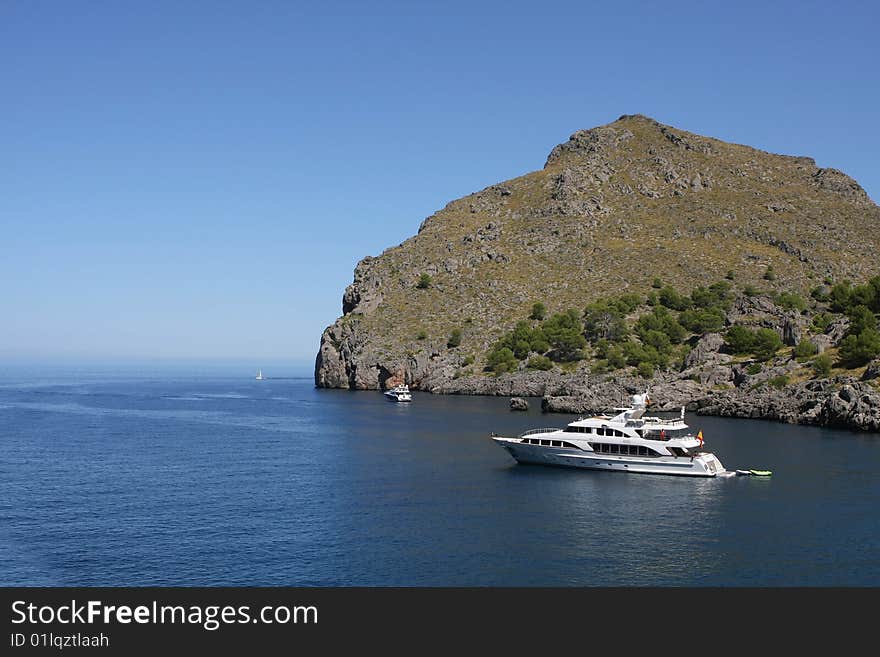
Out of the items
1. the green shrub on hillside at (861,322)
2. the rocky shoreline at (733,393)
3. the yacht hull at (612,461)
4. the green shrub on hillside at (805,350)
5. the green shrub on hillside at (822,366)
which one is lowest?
the yacht hull at (612,461)

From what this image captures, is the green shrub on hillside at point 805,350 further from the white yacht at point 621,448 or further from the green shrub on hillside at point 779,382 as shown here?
the white yacht at point 621,448

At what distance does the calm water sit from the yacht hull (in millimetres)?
1383

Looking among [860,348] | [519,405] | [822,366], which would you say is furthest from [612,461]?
[860,348]

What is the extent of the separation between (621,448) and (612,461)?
72.1 inches

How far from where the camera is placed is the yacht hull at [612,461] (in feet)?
281

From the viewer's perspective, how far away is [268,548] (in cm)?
5666

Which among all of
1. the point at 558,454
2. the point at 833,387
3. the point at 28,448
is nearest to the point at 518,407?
the point at 833,387

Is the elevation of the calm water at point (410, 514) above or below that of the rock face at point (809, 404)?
below

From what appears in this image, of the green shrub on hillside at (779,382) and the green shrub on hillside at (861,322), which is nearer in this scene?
the green shrub on hillside at (779,382)

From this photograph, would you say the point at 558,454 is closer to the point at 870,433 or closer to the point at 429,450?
the point at 429,450

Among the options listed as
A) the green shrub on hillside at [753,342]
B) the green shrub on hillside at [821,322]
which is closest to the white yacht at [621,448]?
the green shrub on hillside at [753,342]

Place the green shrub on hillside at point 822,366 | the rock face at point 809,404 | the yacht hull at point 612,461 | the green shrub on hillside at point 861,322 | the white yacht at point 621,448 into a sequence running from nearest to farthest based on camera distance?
1. the yacht hull at point 612,461
2. the white yacht at point 621,448
3. the rock face at point 809,404
4. the green shrub on hillside at point 822,366
5. the green shrub on hillside at point 861,322
